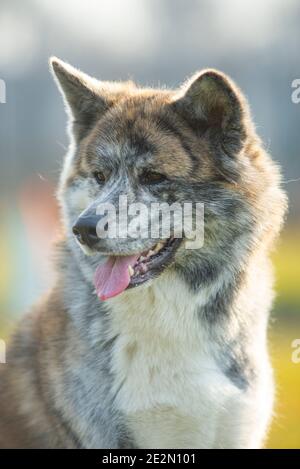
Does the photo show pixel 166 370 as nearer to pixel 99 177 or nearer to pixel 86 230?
pixel 86 230

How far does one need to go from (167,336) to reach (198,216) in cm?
66

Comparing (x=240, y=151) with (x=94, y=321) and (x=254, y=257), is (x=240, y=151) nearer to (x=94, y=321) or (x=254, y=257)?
(x=254, y=257)

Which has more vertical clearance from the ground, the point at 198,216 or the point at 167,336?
the point at 198,216

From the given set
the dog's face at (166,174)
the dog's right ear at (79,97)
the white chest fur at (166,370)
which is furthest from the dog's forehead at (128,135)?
the white chest fur at (166,370)

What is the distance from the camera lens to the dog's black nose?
4.34 meters

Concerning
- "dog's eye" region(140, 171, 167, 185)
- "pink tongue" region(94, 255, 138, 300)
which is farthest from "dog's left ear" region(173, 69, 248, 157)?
"pink tongue" region(94, 255, 138, 300)

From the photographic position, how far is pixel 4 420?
5.05 m

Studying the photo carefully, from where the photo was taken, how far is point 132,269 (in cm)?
453

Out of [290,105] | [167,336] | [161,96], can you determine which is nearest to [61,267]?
[167,336]

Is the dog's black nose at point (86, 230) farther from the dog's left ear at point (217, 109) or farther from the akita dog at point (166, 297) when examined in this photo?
the dog's left ear at point (217, 109)

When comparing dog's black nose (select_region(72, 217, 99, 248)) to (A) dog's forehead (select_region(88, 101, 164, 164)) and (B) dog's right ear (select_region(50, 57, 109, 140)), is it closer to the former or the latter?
(A) dog's forehead (select_region(88, 101, 164, 164))

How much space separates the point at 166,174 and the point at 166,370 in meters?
1.03

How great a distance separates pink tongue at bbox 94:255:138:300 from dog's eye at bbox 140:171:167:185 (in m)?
0.41

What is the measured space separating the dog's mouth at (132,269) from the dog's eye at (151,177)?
12.3 inches
